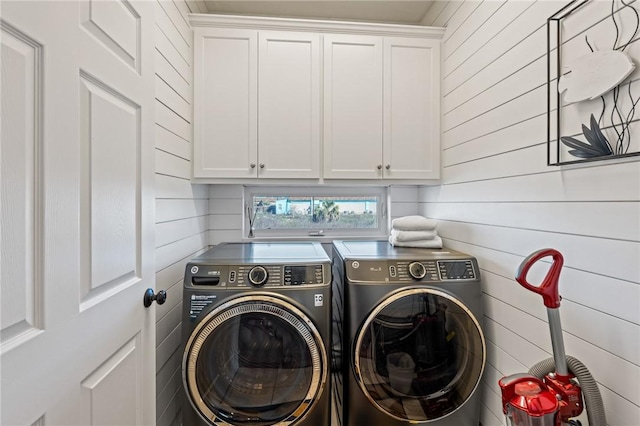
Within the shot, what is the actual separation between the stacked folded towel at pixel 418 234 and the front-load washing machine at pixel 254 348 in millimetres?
706

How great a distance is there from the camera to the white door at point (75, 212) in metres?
0.58

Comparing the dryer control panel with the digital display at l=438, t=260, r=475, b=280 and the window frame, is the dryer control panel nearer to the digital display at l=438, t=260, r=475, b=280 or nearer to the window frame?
the digital display at l=438, t=260, r=475, b=280

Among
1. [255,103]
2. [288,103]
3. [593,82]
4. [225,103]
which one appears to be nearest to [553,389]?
[593,82]

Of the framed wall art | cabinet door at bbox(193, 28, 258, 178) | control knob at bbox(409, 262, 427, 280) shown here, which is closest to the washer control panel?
control knob at bbox(409, 262, 427, 280)

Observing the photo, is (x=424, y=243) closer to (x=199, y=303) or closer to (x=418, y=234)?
(x=418, y=234)

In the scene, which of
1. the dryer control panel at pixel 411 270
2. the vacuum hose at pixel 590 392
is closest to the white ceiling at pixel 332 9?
the dryer control panel at pixel 411 270

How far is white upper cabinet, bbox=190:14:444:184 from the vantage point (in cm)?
190

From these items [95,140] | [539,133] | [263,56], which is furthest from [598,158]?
[263,56]

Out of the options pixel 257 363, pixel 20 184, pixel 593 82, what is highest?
pixel 593 82

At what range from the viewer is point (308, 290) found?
56.9 inches

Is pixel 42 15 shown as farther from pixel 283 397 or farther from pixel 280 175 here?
pixel 283 397

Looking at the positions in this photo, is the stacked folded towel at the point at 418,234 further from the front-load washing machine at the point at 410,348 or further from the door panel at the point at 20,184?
the door panel at the point at 20,184

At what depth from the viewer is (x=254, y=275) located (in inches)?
57.2

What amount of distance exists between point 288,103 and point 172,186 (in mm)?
865
